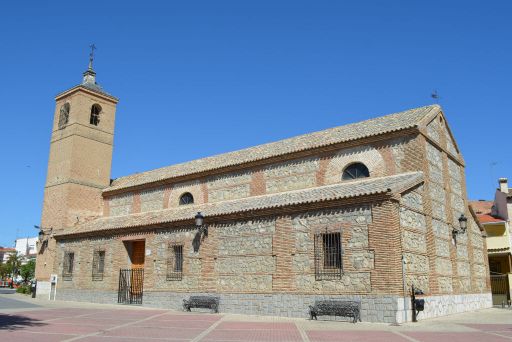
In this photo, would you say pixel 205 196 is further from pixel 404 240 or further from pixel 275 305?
pixel 404 240

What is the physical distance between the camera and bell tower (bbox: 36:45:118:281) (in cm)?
2612

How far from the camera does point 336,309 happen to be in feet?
45.2

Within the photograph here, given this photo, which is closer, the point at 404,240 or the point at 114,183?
the point at 404,240

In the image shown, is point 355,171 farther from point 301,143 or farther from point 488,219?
point 488,219

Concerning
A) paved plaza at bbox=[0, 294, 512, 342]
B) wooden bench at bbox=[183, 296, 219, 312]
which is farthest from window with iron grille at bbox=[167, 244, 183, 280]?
paved plaza at bbox=[0, 294, 512, 342]

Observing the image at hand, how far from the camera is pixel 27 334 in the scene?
10.4m

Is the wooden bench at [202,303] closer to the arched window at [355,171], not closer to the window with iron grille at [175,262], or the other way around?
the window with iron grille at [175,262]

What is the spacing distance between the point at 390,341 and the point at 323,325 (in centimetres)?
324

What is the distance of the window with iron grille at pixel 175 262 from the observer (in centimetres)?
1892

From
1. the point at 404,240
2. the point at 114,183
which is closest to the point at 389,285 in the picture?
the point at 404,240

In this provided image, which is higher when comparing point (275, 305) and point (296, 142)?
point (296, 142)

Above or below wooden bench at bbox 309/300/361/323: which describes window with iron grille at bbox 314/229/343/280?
above

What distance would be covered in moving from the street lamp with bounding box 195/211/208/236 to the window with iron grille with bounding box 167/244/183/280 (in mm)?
1466

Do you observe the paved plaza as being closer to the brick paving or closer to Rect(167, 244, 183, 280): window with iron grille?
the brick paving
